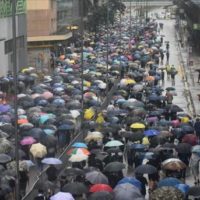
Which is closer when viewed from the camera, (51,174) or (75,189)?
(75,189)

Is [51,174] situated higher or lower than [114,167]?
lower

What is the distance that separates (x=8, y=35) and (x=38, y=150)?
25234mm

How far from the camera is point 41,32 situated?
181 feet

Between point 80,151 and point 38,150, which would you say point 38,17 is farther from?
point 80,151

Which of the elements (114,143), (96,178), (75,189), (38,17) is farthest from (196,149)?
(38,17)

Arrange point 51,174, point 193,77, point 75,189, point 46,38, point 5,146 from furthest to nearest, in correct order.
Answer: point 46,38, point 193,77, point 5,146, point 51,174, point 75,189

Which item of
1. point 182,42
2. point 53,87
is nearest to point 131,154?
point 53,87

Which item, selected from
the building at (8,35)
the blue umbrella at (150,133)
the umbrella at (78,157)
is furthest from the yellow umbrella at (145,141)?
the building at (8,35)

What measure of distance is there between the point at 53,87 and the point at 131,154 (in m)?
10.9

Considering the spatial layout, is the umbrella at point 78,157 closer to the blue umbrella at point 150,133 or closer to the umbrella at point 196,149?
the umbrella at point 196,149

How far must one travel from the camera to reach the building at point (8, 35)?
40.1 m

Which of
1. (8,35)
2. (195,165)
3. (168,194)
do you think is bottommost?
(195,165)

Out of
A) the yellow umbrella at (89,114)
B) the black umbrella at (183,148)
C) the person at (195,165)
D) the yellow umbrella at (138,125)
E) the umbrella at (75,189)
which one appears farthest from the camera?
the yellow umbrella at (89,114)

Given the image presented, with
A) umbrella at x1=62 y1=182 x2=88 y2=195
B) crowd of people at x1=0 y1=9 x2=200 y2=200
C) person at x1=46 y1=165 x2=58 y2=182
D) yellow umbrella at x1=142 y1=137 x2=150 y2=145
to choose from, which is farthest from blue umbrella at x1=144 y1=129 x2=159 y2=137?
umbrella at x1=62 y1=182 x2=88 y2=195
